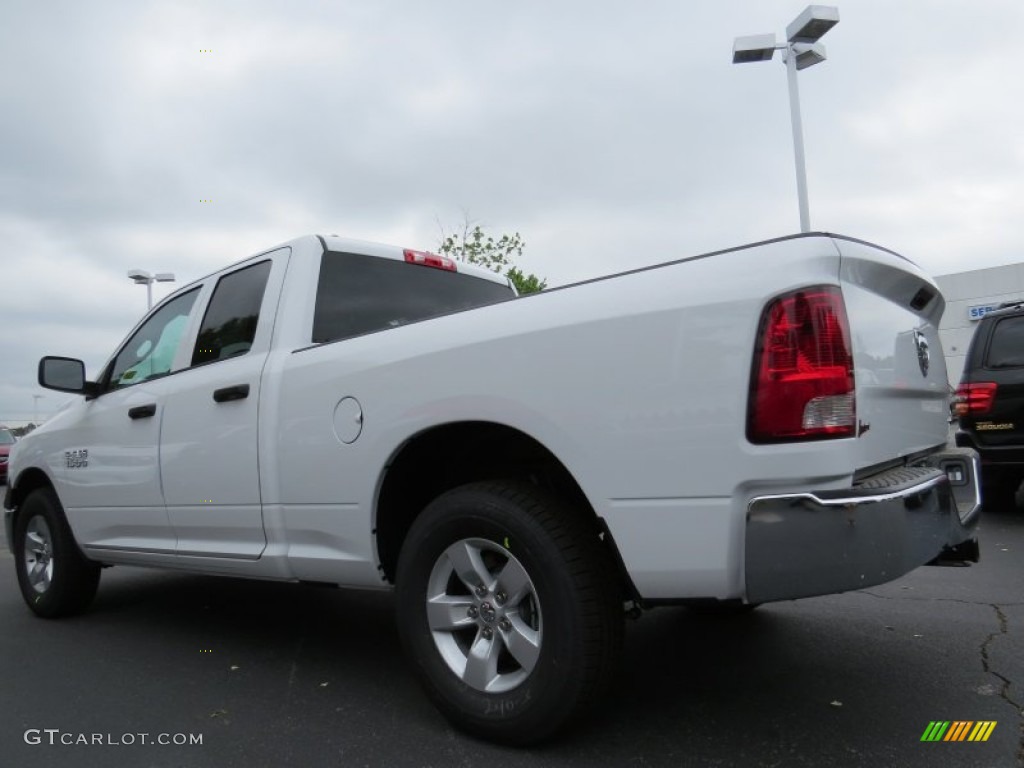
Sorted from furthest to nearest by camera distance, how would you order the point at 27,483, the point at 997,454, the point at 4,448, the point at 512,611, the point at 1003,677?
the point at 4,448, the point at 997,454, the point at 27,483, the point at 1003,677, the point at 512,611

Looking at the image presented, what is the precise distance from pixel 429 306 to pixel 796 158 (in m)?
9.89

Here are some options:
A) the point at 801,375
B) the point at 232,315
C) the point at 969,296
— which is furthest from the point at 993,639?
the point at 969,296

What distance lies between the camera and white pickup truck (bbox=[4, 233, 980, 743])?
2076mm

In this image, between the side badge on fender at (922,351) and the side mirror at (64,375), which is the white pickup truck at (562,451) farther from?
the side mirror at (64,375)

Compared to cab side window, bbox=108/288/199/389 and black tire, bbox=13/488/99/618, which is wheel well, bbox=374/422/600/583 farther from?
black tire, bbox=13/488/99/618

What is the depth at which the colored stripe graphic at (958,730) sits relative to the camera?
2.52 meters

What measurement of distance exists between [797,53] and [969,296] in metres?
17.0

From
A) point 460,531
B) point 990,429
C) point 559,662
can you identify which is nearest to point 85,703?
point 460,531

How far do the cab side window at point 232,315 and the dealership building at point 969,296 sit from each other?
81.0 ft

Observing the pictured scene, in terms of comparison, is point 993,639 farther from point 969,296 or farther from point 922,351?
point 969,296

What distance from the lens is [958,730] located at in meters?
2.57

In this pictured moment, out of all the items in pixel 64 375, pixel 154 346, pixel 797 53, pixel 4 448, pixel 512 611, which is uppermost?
pixel 797 53

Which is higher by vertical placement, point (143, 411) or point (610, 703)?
point (143, 411)

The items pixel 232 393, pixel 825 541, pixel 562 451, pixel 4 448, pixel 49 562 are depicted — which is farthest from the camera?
pixel 4 448
